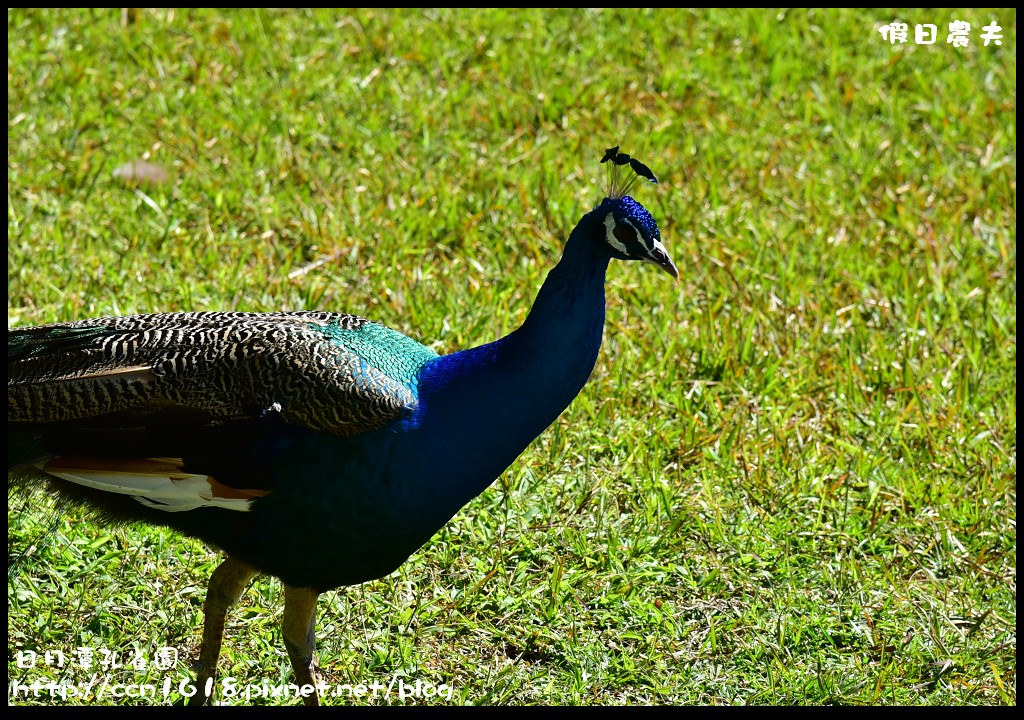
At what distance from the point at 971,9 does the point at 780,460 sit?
405 centimetres

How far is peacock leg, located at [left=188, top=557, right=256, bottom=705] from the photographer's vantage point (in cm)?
337

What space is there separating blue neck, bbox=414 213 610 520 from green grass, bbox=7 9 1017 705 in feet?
2.48

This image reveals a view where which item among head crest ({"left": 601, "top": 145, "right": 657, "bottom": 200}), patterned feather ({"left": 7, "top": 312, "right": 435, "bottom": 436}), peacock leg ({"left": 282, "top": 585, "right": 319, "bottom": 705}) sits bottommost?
peacock leg ({"left": 282, "top": 585, "right": 319, "bottom": 705})

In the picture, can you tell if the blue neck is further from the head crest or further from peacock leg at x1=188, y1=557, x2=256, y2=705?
peacock leg at x1=188, y1=557, x2=256, y2=705

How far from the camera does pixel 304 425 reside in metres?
3.16

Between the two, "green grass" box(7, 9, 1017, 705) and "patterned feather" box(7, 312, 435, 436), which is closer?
"patterned feather" box(7, 312, 435, 436)

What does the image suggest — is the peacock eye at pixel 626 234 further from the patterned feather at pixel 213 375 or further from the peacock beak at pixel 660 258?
the patterned feather at pixel 213 375

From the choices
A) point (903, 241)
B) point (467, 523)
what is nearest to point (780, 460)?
point (467, 523)

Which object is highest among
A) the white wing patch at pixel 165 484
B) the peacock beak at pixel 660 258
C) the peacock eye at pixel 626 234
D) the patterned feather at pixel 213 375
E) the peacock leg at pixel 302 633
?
the peacock eye at pixel 626 234

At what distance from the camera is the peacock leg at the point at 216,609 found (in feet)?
11.1

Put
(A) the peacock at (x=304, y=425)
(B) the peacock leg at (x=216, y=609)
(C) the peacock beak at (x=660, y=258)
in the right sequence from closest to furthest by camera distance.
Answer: (A) the peacock at (x=304, y=425) → (C) the peacock beak at (x=660, y=258) → (B) the peacock leg at (x=216, y=609)

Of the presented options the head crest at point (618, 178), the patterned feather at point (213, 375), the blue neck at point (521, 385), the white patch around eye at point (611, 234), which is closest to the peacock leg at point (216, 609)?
the patterned feather at point (213, 375)

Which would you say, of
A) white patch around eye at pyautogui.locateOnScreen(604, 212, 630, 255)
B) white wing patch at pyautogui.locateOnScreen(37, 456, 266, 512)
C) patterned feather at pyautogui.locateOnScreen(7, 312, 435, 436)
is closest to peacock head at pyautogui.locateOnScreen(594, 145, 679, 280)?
white patch around eye at pyautogui.locateOnScreen(604, 212, 630, 255)

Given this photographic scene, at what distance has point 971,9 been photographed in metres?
7.39
